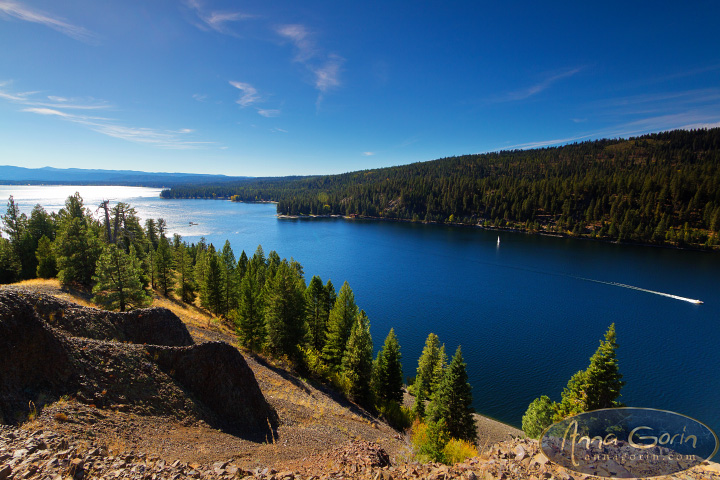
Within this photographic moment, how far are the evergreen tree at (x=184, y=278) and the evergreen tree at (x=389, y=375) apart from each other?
111 ft

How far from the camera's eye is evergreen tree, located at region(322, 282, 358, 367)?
107 ft

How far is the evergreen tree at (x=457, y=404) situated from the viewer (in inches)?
875

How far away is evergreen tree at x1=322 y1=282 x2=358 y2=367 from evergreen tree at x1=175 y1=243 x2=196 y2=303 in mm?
26738

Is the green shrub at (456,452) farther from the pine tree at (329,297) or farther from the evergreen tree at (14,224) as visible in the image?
the evergreen tree at (14,224)

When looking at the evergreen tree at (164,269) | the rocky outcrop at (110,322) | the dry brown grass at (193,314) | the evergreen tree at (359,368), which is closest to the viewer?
the rocky outcrop at (110,322)

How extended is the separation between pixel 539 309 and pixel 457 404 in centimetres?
4051

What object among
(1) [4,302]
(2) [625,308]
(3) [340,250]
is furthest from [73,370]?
(3) [340,250]

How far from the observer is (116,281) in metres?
27.6

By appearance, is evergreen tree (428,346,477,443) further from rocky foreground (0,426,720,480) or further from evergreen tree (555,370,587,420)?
rocky foreground (0,426,720,480)

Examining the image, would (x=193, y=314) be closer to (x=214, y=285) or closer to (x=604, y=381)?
(x=214, y=285)

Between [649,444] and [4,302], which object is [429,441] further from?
[4,302]

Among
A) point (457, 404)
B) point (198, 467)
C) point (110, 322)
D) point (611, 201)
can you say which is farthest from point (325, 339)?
point (611, 201)

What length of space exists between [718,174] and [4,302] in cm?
20884

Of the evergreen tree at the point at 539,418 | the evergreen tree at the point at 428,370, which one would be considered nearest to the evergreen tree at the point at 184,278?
the evergreen tree at the point at 428,370
